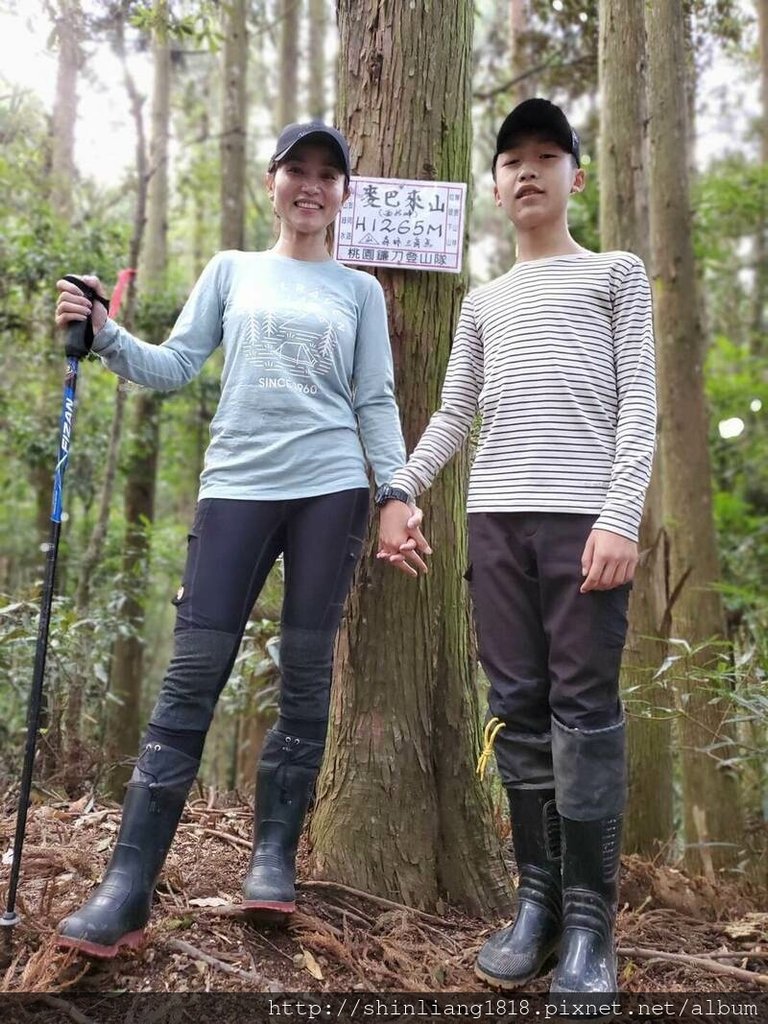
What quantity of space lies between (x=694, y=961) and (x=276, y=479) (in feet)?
6.10

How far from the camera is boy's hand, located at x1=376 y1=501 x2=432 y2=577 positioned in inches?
94.2

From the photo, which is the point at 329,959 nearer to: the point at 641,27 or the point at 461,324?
the point at 461,324

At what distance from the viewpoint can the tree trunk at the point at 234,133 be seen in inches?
363

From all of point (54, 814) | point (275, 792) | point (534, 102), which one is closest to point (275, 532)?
point (275, 792)

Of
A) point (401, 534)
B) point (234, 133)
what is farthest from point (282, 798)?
point (234, 133)

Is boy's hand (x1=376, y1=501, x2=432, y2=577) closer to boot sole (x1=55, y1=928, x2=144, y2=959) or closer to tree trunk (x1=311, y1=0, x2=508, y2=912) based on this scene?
tree trunk (x1=311, y1=0, x2=508, y2=912)

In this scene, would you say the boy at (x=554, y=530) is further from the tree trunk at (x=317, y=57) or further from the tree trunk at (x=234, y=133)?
the tree trunk at (x=317, y=57)

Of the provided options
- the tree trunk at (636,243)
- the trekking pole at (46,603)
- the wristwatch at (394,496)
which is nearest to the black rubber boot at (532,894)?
the wristwatch at (394,496)

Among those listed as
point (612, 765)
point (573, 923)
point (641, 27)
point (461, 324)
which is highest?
point (641, 27)

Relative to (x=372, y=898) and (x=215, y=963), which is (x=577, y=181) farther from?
(x=215, y=963)

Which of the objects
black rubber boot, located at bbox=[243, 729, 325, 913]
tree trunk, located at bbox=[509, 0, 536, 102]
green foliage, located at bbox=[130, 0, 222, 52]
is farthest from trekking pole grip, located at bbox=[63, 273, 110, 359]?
tree trunk, located at bbox=[509, 0, 536, 102]

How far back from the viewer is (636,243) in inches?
200

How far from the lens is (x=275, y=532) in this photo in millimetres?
2457

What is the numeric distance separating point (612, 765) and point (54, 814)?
2.30 meters
